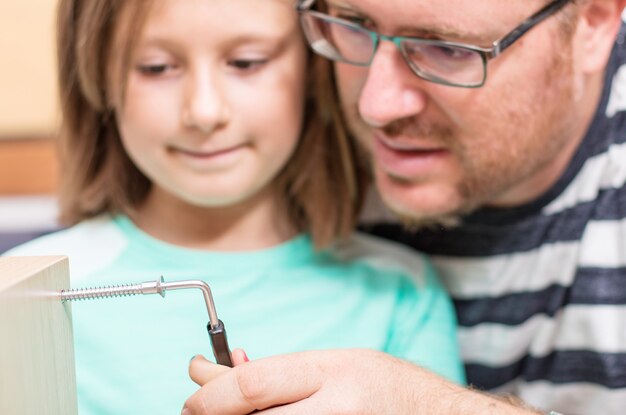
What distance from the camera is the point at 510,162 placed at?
118cm

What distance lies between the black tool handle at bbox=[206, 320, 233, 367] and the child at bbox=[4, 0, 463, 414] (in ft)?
0.87

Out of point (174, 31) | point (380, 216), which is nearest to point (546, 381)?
point (380, 216)

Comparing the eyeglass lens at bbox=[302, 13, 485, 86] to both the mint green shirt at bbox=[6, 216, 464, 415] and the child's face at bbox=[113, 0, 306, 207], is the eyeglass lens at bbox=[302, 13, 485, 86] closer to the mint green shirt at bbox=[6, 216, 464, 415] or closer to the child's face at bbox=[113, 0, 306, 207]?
the child's face at bbox=[113, 0, 306, 207]

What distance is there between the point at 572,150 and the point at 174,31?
62 centimetres

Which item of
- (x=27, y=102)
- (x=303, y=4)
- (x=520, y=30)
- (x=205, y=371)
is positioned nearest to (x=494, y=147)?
(x=520, y=30)

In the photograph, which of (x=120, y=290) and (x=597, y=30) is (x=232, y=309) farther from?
(x=597, y=30)

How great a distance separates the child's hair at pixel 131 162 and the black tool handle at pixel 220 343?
0.48m

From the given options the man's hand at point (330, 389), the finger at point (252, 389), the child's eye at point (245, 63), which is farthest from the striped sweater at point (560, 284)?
the finger at point (252, 389)

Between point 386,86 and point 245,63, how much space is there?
0.62 ft

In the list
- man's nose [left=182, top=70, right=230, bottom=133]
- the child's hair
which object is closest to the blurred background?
the child's hair

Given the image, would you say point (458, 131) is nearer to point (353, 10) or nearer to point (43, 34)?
point (353, 10)

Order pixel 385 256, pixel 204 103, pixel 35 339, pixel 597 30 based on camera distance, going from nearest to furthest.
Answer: pixel 35 339, pixel 204 103, pixel 597 30, pixel 385 256

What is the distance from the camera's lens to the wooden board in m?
0.60

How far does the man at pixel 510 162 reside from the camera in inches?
41.6
